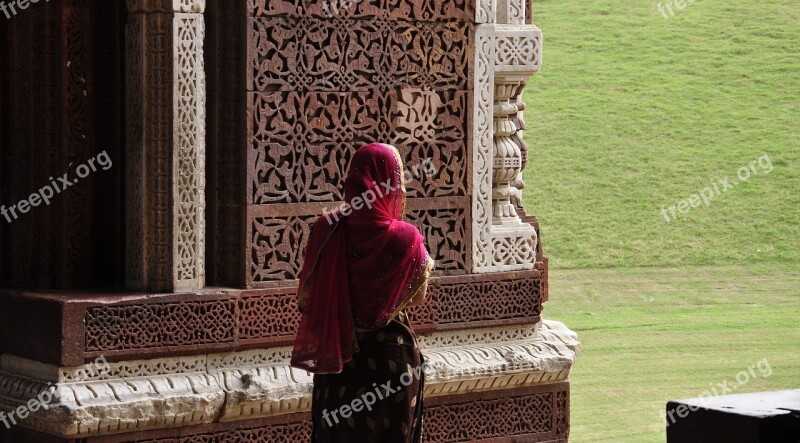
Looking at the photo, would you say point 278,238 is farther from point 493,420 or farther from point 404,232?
point 493,420

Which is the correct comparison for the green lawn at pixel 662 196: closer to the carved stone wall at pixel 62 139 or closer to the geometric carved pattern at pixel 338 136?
the geometric carved pattern at pixel 338 136

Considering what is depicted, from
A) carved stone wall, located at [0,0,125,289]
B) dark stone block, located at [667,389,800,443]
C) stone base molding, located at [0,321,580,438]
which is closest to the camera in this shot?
dark stone block, located at [667,389,800,443]

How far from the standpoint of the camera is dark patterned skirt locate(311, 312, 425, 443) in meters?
A: 4.73

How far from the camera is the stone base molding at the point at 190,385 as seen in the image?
503cm

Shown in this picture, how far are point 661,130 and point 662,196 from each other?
255cm

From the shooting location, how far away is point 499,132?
618cm

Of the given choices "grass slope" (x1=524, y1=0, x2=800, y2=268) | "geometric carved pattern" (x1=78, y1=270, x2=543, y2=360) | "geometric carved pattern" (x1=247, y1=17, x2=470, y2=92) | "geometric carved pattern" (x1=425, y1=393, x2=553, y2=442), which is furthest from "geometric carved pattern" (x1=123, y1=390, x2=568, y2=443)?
"grass slope" (x1=524, y1=0, x2=800, y2=268)

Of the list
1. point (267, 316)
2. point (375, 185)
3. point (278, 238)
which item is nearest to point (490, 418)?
point (267, 316)

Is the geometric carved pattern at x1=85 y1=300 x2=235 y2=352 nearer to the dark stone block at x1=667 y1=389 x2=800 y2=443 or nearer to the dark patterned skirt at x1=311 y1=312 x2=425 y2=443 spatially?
the dark patterned skirt at x1=311 y1=312 x2=425 y2=443

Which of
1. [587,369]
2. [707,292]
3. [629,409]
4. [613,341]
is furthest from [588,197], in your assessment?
[629,409]

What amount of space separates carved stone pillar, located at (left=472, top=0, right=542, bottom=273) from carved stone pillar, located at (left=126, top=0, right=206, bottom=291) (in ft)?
4.31

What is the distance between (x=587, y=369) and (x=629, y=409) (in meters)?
1.70

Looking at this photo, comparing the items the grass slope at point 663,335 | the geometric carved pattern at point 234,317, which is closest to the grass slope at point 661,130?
the grass slope at point 663,335

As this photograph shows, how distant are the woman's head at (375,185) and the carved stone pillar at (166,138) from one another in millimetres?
835
